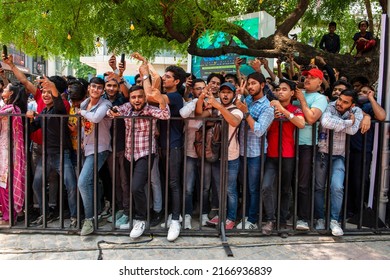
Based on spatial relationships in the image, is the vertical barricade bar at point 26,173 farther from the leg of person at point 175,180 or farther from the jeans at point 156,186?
the leg of person at point 175,180

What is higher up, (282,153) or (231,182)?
(282,153)

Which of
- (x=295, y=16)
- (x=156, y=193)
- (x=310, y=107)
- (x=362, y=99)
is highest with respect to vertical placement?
(x=295, y=16)

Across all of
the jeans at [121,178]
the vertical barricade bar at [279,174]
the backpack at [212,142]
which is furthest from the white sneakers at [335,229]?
the jeans at [121,178]

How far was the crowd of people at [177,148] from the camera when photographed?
4.17 metres

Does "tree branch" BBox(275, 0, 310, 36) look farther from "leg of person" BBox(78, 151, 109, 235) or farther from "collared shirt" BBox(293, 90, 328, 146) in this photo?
"leg of person" BBox(78, 151, 109, 235)

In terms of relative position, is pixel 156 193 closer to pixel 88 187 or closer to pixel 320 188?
pixel 88 187

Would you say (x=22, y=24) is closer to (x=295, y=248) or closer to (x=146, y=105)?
(x=146, y=105)

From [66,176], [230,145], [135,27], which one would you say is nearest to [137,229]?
[66,176]

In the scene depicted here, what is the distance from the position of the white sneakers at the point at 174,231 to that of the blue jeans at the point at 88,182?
Answer: 40.5 inches

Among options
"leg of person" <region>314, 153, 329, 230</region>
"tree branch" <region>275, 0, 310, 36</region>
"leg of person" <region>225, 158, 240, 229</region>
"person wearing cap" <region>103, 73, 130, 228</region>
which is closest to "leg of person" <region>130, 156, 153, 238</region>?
"person wearing cap" <region>103, 73, 130, 228</region>

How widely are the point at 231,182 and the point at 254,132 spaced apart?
2.41ft

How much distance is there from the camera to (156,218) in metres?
4.66

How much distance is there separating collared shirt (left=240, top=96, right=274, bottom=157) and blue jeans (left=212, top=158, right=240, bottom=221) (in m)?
0.20

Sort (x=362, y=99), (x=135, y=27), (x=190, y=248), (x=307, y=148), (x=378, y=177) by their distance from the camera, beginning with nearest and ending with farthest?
(x=190, y=248) < (x=307, y=148) < (x=378, y=177) < (x=362, y=99) < (x=135, y=27)
